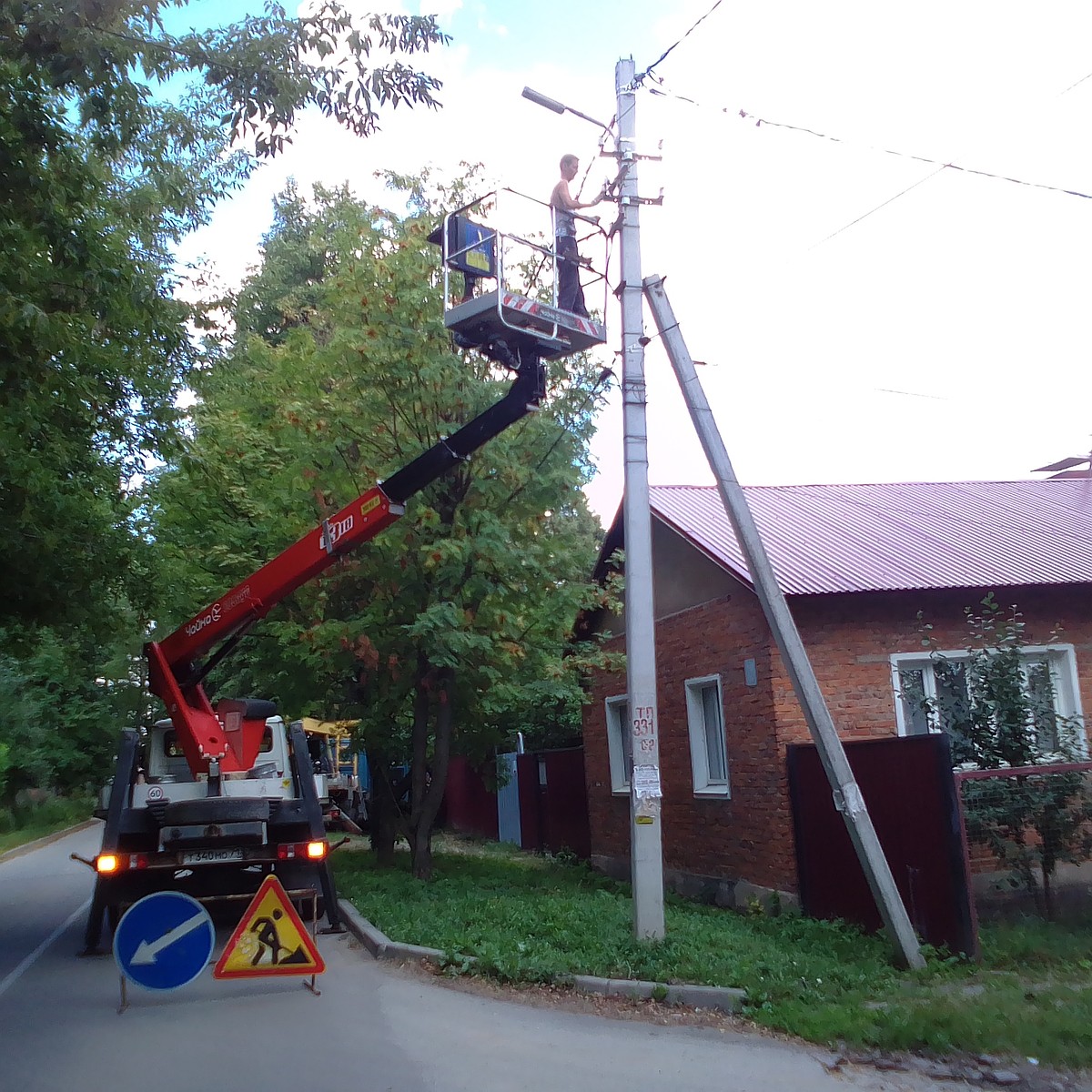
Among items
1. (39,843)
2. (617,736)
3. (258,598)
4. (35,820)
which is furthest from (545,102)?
(35,820)

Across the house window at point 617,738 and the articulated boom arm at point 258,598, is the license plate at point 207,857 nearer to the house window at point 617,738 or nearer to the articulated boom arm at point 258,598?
the articulated boom arm at point 258,598

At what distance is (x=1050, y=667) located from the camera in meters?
11.5

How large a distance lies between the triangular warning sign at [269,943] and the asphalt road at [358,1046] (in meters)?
0.34

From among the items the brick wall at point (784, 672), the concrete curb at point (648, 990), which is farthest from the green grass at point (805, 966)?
the brick wall at point (784, 672)

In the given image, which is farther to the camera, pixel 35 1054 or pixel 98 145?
pixel 98 145

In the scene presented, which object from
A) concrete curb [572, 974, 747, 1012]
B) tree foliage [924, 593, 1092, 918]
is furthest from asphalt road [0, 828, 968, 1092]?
tree foliage [924, 593, 1092, 918]

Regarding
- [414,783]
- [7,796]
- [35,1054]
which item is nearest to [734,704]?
[414,783]

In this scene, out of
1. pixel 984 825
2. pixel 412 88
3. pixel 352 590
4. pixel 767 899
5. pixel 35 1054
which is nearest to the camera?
pixel 35 1054

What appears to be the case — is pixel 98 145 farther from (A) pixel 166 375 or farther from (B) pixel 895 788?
(B) pixel 895 788

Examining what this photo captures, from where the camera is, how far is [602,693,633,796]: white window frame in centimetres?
1587

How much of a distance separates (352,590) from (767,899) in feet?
20.0

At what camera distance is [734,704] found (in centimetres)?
1223

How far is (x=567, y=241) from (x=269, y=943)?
20.1 feet

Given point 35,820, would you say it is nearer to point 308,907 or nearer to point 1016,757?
point 308,907
